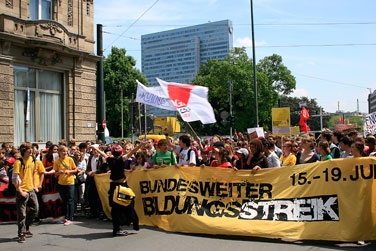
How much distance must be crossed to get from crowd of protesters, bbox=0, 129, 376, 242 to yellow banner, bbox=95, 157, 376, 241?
0.29 m

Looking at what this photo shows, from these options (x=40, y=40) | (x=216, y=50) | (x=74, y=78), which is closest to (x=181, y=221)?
(x=40, y=40)

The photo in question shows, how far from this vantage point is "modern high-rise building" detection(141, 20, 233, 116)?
387ft

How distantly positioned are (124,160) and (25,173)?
1.90 m

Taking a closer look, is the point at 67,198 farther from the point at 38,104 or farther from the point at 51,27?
the point at 51,27

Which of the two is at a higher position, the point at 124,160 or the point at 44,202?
the point at 124,160

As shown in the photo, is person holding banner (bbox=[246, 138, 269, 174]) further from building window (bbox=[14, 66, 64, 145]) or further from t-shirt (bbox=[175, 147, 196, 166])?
building window (bbox=[14, 66, 64, 145])

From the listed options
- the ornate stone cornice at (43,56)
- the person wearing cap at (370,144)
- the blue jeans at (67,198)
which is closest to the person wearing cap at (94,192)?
the blue jeans at (67,198)

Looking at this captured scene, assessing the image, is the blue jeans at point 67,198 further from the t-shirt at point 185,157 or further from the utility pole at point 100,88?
the utility pole at point 100,88

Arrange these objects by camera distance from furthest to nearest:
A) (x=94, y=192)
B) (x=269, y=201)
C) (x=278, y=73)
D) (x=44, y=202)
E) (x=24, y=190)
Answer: (x=278, y=73) < (x=94, y=192) < (x=44, y=202) < (x=24, y=190) < (x=269, y=201)

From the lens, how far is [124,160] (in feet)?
27.0

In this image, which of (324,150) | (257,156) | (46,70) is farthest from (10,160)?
(46,70)

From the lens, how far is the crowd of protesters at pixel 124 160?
26.2 ft

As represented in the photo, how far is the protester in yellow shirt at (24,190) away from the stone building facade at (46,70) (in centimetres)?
932

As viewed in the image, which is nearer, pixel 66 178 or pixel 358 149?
pixel 358 149
